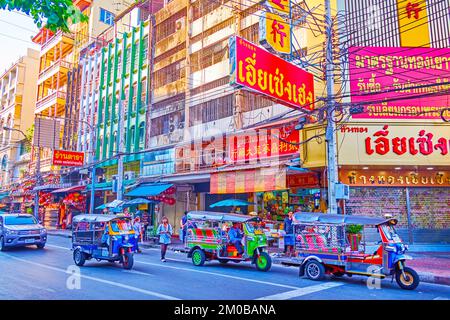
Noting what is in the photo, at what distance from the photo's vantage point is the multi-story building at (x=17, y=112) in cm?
5119

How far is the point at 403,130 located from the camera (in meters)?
16.7

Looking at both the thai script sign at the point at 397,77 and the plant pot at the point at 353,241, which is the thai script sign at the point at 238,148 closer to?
the thai script sign at the point at 397,77

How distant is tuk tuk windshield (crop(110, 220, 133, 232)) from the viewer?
1230 cm

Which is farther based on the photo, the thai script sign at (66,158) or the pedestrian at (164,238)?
the thai script sign at (66,158)

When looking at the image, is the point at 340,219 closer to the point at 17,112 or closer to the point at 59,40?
the point at 59,40

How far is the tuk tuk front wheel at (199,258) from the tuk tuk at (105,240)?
7.65ft

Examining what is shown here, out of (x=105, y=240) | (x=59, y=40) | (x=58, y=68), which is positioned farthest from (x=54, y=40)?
(x=105, y=240)

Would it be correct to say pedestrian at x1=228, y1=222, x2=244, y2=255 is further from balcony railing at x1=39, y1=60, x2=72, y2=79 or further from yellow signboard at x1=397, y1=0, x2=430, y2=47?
balcony railing at x1=39, y1=60, x2=72, y2=79

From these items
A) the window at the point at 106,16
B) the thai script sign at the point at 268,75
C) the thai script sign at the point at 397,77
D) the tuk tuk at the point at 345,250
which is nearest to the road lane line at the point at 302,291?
the tuk tuk at the point at 345,250

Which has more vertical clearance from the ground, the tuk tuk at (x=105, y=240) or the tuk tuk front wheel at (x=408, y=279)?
the tuk tuk at (x=105, y=240)

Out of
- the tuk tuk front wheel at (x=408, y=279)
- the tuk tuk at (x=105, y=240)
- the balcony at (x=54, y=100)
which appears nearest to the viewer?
the tuk tuk front wheel at (x=408, y=279)

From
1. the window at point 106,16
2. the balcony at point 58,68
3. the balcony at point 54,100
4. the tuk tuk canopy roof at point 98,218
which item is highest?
the window at point 106,16

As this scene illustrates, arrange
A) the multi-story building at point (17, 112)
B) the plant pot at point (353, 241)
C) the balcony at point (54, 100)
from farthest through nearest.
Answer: the multi-story building at point (17, 112) → the balcony at point (54, 100) → the plant pot at point (353, 241)
